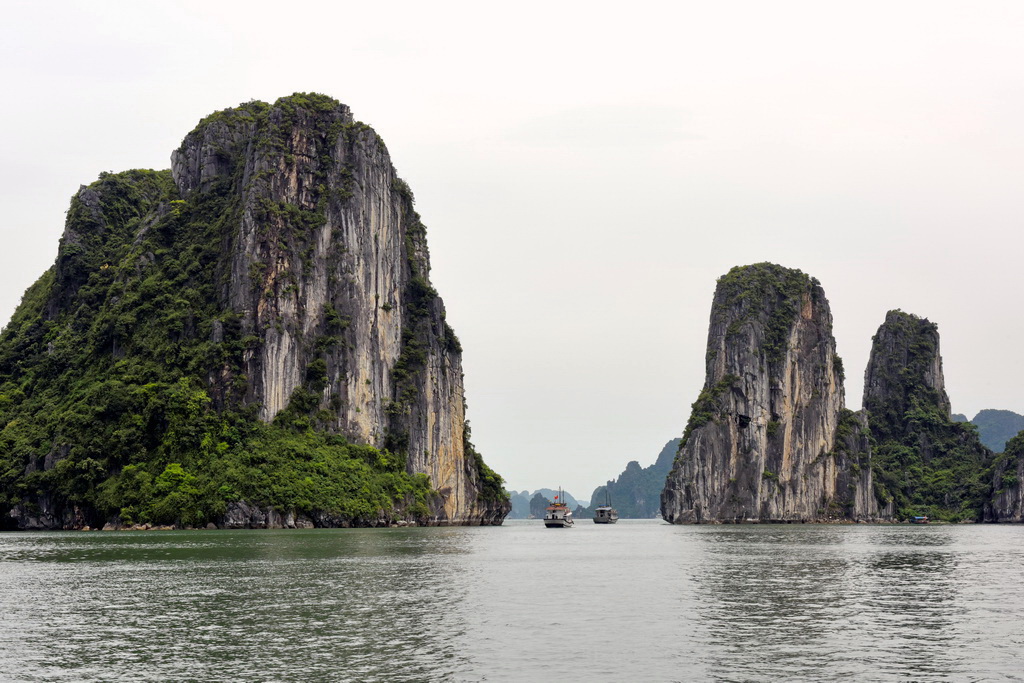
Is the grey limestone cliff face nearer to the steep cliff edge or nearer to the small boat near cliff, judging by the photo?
the steep cliff edge

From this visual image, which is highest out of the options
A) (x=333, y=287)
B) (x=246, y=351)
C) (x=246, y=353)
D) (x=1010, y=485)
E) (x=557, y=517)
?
(x=333, y=287)

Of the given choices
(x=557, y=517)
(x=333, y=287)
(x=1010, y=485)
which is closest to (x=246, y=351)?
(x=333, y=287)

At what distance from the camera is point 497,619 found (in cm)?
3838

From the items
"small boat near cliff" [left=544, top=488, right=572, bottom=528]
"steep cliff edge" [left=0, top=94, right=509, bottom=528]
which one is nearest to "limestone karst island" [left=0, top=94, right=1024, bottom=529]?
"steep cliff edge" [left=0, top=94, right=509, bottom=528]

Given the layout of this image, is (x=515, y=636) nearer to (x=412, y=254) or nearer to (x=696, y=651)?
(x=696, y=651)

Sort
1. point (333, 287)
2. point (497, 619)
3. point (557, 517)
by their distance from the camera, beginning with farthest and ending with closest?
point (557, 517), point (333, 287), point (497, 619)

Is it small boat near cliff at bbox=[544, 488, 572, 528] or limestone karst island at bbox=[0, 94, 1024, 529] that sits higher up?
limestone karst island at bbox=[0, 94, 1024, 529]

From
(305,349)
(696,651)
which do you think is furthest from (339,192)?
(696,651)

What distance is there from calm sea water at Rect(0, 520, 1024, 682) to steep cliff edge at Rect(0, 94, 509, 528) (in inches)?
2253

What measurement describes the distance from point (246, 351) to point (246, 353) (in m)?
0.26

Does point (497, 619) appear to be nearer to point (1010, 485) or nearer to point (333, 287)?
point (333, 287)

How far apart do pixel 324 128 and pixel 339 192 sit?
1317 centimetres

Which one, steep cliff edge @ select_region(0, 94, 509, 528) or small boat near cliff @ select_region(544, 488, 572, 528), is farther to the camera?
small boat near cliff @ select_region(544, 488, 572, 528)

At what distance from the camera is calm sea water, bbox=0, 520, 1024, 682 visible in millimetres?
28469
